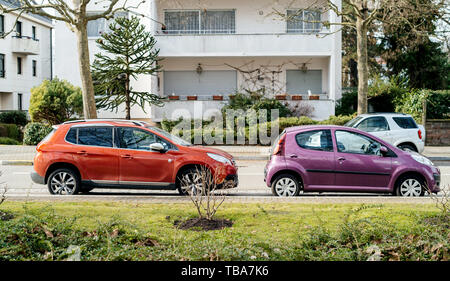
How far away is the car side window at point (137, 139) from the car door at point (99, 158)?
0.24 meters

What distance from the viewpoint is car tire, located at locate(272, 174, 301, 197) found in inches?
420

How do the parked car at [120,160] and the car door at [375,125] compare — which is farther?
the car door at [375,125]

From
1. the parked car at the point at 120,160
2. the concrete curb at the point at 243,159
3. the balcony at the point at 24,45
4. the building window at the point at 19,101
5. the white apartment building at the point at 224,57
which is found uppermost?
the balcony at the point at 24,45

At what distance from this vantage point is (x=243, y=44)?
2827 cm

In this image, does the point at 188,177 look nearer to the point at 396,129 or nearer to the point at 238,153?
the point at 396,129

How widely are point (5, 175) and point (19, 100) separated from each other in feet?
103

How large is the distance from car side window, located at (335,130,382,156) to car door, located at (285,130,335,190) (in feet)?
0.72

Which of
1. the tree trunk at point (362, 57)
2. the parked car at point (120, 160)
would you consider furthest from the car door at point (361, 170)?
the tree trunk at point (362, 57)

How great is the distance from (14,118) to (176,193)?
2391 centimetres

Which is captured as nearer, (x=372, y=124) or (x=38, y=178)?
(x=38, y=178)

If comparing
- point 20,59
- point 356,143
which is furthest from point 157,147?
point 20,59

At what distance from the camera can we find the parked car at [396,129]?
17078mm

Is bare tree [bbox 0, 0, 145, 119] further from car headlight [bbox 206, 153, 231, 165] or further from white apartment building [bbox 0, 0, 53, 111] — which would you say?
white apartment building [bbox 0, 0, 53, 111]

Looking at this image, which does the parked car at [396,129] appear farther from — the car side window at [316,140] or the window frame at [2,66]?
the window frame at [2,66]
